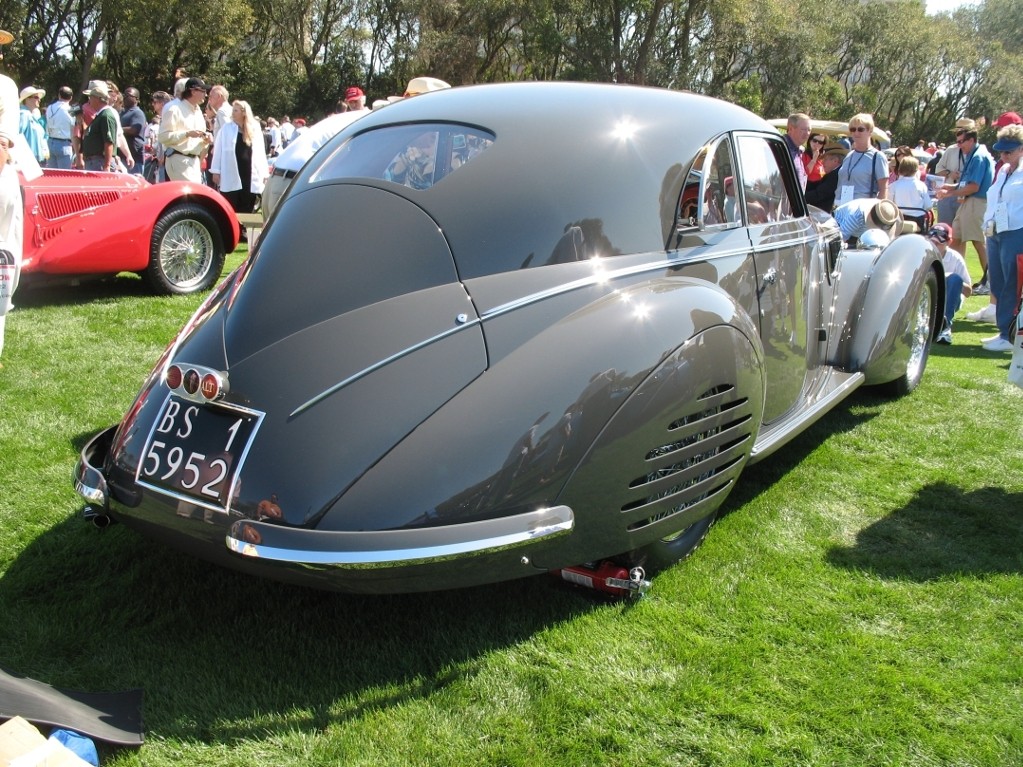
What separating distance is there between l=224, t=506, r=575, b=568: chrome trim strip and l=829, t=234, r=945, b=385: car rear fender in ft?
9.78

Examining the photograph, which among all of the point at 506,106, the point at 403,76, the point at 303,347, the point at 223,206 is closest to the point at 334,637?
the point at 303,347

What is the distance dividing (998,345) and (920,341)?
2.47 meters

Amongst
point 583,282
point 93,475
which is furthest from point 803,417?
point 93,475

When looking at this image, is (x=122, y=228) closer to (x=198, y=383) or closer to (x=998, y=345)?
(x=198, y=383)

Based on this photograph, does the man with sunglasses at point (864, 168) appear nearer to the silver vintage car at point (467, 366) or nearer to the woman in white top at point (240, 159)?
the silver vintage car at point (467, 366)

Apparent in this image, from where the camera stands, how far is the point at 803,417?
Result: 381cm

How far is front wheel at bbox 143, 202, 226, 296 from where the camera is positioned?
7008 mm

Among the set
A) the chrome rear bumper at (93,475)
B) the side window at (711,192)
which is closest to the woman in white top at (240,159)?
the chrome rear bumper at (93,475)

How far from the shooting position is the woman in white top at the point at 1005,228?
695cm

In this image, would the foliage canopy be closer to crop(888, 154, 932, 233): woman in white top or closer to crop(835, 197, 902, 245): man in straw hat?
crop(888, 154, 932, 233): woman in white top

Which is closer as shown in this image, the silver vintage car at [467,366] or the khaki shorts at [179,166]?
the silver vintage car at [467,366]

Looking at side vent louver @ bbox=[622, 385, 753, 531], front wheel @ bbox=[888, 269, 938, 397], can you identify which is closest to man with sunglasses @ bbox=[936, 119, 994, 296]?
front wheel @ bbox=[888, 269, 938, 397]

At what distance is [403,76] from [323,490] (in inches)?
1652

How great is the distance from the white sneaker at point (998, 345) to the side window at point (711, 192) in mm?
5218
